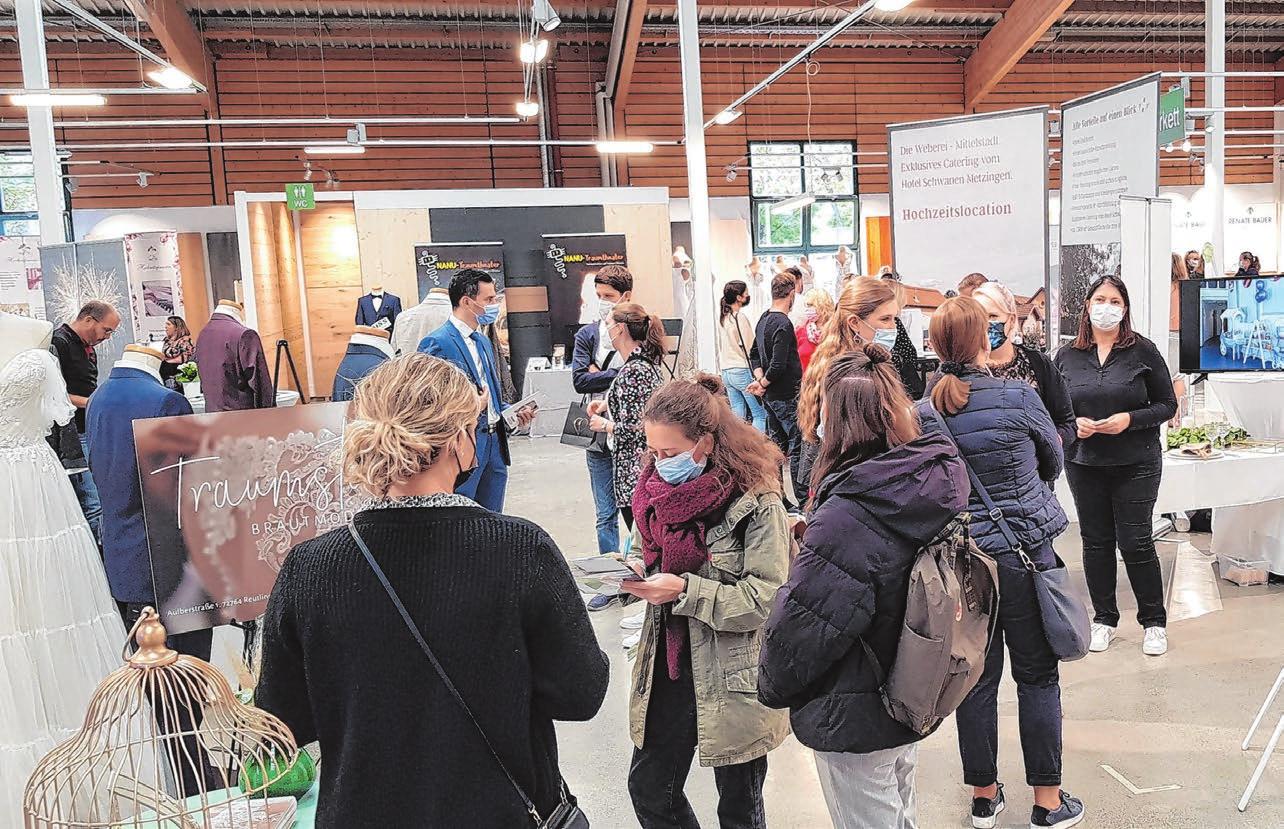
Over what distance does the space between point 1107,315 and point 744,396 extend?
143 inches

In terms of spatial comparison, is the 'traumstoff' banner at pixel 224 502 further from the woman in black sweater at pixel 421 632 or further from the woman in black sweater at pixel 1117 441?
the woman in black sweater at pixel 1117 441

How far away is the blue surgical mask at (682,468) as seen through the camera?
2191 millimetres

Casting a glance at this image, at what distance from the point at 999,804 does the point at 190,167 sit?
15.1m

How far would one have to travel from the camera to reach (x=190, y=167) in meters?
14.7

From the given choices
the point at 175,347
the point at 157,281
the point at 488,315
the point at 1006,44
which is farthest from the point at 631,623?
the point at 1006,44

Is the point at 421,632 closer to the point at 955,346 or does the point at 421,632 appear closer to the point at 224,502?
the point at 224,502

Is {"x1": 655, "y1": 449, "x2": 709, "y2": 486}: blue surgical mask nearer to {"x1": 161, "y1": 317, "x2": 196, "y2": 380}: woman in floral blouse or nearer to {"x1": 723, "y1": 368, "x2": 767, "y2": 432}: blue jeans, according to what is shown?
{"x1": 723, "y1": 368, "x2": 767, "y2": 432}: blue jeans

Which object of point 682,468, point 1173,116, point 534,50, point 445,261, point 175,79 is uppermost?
point 534,50

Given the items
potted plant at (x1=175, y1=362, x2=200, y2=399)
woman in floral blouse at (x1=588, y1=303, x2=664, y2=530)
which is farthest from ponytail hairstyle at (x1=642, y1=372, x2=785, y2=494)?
potted plant at (x1=175, y1=362, x2=200, y2=399)

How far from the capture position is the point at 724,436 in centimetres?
218

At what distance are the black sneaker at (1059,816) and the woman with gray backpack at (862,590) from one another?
2.70ft

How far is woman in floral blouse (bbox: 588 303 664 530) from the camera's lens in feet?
13.1

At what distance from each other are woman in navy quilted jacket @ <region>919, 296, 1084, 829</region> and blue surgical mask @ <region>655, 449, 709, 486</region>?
62 cm

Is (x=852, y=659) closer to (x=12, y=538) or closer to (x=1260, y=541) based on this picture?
(x=12, y=538)
